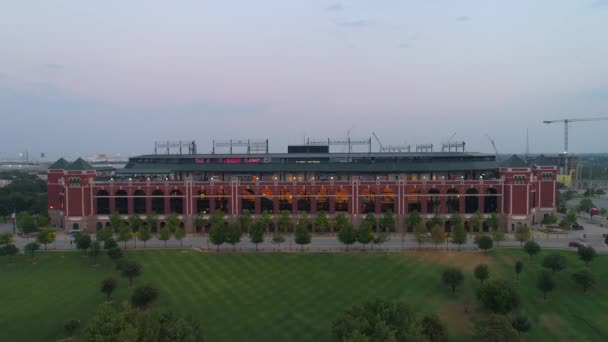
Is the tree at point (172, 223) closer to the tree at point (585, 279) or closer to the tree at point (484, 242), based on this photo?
the tree at point (484, 242)

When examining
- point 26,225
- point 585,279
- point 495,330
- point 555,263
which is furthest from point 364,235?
point 26,225

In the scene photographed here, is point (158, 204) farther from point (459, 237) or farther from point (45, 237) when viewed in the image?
point (459, 237)

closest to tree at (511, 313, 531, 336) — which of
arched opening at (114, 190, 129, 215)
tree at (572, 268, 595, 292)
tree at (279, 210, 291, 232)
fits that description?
tree at (572, 268, 595, 292)

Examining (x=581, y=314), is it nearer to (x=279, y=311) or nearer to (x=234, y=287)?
(x=279, y=311)

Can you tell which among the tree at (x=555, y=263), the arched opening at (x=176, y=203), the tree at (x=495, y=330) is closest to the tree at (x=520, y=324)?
the tree at (x=495, y=330)

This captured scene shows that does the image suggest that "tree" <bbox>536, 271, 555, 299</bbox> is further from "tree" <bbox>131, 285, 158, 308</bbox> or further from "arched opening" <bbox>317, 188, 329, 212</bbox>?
"tree" <bbox>131, 285, 158, 308</bbox>

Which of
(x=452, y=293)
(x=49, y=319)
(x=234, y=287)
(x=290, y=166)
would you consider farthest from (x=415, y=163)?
(x=49, y=319)
